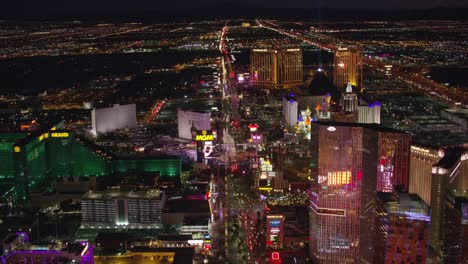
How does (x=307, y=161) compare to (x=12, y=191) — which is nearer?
(x=12, y=191)

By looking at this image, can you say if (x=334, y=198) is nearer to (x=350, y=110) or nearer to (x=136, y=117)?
(x=350, y=110)

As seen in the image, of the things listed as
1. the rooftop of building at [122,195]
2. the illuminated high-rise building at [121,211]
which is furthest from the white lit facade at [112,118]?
the illuminated high-rise building at [121,211]

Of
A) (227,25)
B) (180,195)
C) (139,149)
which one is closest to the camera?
(180,195)

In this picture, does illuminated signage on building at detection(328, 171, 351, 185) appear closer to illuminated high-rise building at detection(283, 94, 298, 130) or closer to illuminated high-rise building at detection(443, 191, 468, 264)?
illuminated high-rise building at detection(443, 191, 468, 264)

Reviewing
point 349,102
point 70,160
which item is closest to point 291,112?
point 349,102

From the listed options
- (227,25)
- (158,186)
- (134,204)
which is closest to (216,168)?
(158,186)

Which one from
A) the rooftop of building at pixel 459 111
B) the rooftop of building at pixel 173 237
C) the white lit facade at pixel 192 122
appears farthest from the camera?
the rooftop of building at pixel 459 111

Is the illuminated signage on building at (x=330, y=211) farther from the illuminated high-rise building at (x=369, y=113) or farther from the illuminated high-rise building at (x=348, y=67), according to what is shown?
the illuminated high-rise building at (x=348, y=67)
